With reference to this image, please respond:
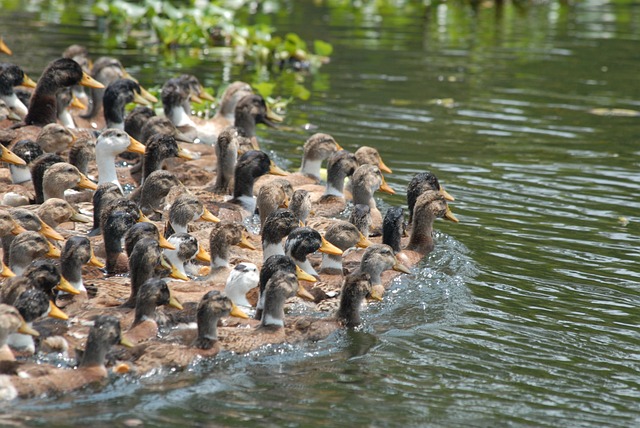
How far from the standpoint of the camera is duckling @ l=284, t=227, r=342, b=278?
11391mm

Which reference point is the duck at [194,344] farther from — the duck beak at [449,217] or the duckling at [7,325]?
the duck beak at [449,217]

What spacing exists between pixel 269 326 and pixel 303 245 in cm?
161

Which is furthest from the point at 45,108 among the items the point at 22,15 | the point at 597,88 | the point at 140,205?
the point at 22,15

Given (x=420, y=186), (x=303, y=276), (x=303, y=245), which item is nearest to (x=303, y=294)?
(x=303, y=276)

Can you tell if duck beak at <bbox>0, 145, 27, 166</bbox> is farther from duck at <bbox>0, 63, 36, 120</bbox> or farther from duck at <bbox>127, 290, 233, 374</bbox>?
duck at <bbox>127, 290, 233, 374</bbox>

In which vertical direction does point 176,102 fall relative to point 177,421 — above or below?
above

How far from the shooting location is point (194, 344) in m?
9.56

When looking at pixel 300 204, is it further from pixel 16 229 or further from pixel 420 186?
pixel 16 229

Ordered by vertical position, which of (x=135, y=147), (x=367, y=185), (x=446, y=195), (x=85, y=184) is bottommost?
(x=446, y=195)

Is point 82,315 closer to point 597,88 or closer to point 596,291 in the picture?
point 596,291

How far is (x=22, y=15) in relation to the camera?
3158cm

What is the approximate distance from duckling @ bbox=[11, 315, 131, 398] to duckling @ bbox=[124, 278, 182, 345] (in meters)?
0.43

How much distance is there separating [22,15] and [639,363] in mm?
25308

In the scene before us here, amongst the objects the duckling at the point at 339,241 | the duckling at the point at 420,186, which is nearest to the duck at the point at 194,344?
the duckling at the point at 339,241
